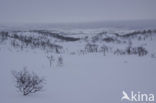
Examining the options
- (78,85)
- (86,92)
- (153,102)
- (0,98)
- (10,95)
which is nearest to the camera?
(153,102)

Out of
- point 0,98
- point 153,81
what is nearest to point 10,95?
point 0,98

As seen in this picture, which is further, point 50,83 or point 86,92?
point 50,83

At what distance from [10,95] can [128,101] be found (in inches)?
212

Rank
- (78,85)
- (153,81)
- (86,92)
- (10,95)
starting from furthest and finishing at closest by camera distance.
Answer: (153,81), (78,85), (86,92), (10,95)

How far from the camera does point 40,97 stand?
705 centimetres

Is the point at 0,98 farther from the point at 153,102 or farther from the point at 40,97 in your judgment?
the point at 153,102

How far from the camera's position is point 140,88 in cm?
815

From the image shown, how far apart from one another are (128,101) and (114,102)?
1.99 feet

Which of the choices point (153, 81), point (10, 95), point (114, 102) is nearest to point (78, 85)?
point (114, 102)

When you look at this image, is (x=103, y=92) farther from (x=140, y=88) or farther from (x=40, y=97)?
(x=40, y=97)

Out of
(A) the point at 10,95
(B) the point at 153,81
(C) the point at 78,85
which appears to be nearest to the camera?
(A) the point at 10,95

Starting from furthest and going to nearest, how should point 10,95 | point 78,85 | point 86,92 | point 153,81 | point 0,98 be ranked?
point 153,81, point 78,85, point 86,92, point 10,95, point 0,98

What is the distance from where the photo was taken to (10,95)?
7223mm

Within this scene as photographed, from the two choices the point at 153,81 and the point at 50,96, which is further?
the point at 153,81
